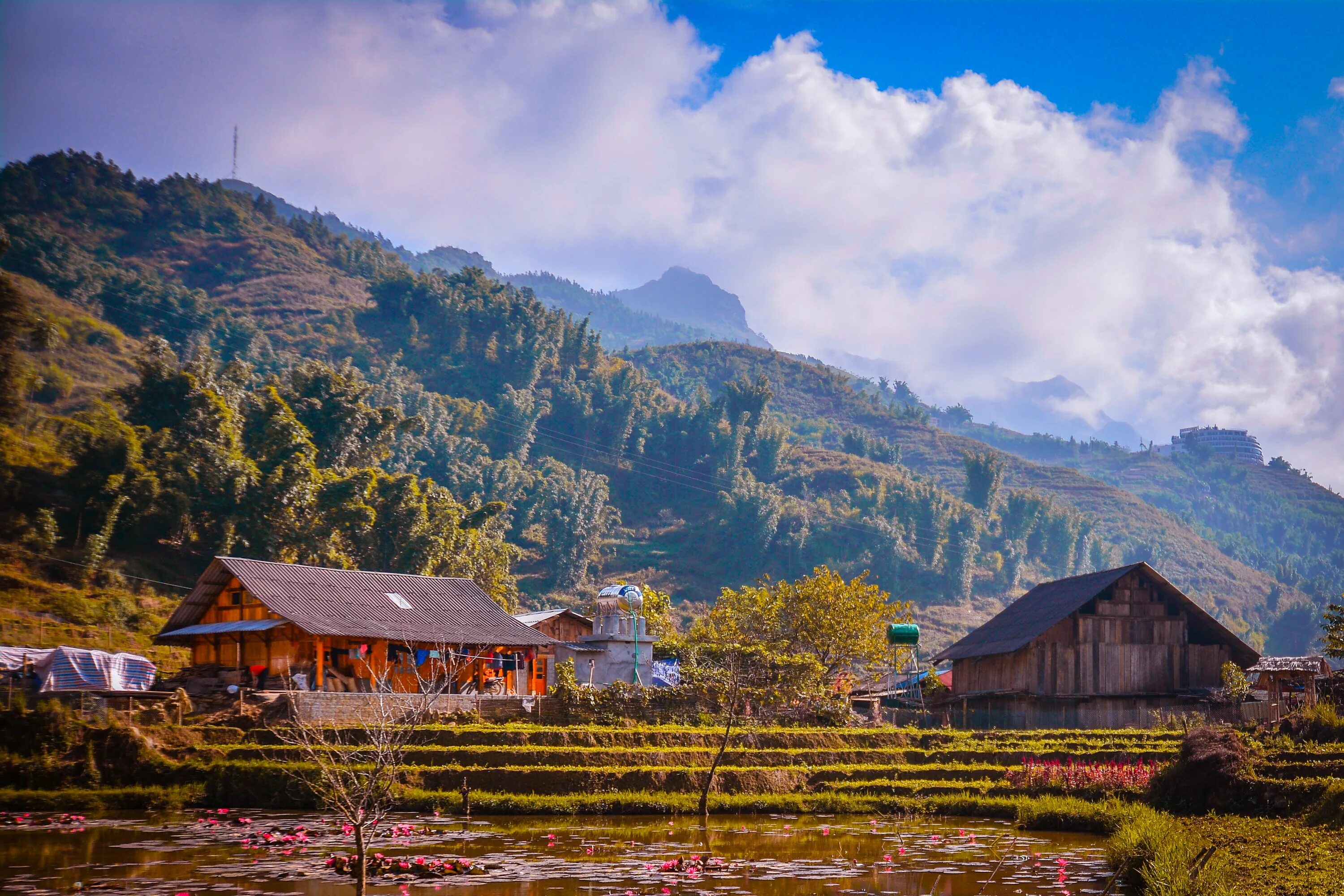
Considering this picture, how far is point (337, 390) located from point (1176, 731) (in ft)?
139

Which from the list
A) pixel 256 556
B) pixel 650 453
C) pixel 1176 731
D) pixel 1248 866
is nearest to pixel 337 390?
pixel 256 556

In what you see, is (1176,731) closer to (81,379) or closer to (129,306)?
(81,379)

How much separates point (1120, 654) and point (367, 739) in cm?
2776

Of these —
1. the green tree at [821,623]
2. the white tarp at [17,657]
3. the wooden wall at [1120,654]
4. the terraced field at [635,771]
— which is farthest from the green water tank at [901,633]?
the white tarp at [17,657]

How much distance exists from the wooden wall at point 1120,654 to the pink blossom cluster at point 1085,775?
12.1m

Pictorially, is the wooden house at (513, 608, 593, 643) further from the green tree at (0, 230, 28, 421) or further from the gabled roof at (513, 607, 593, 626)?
the green tree at (0, 230, 28, 421)

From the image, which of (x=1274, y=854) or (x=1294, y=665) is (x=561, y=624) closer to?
(x=1294, y=665)

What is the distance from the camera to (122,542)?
1849 inches

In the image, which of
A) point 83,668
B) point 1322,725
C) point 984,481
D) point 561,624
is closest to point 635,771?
point 83,668

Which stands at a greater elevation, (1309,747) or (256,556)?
(256,556)

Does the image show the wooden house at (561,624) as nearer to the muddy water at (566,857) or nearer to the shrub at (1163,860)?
the muddy water at (566,857)

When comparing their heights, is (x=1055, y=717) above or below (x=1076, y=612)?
below

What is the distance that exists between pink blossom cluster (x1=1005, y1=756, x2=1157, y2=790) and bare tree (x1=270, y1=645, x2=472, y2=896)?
13836mm

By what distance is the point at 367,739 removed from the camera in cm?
2620
